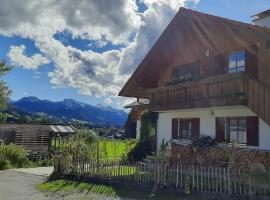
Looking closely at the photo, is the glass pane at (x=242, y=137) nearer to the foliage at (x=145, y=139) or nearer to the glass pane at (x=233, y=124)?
the glass pane at (x=233, y=124)

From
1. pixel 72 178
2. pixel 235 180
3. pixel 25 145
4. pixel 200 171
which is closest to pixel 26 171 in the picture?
pixel 72 178

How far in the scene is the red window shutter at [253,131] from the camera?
16.1 meters

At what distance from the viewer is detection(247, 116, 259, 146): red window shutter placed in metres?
16.1

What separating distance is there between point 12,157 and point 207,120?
12.4 metres

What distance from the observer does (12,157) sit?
78.7 ft

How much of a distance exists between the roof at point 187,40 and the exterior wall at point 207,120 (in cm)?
219

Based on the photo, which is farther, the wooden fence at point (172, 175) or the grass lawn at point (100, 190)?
the grass lawn at point (100, 190)

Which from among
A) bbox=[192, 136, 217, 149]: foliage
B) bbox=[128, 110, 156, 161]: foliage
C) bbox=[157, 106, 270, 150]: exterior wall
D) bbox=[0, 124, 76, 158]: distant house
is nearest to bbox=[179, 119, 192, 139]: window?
bbox=[157, 106, 270, 150]: exterior wall

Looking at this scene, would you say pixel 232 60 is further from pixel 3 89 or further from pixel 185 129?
pixel 3 89

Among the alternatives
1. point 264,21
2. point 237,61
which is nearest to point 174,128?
point 237,61

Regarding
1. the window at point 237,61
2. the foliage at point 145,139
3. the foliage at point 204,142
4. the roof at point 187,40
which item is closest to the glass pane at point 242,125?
the foliage at point 204,142

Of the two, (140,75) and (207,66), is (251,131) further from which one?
(140,75)

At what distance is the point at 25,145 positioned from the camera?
2895 cm

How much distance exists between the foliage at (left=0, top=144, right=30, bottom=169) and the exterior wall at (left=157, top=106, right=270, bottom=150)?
337 inches
